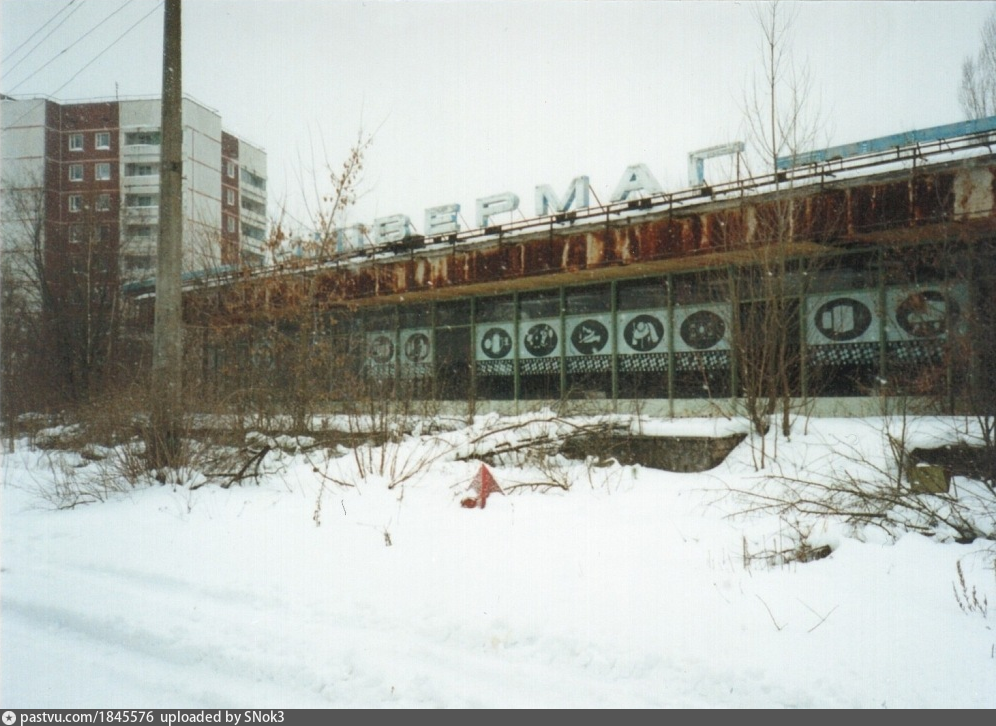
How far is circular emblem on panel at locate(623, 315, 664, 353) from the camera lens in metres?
15.9

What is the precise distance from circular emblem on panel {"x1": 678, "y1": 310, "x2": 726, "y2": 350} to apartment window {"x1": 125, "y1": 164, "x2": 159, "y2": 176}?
59716 millimetres

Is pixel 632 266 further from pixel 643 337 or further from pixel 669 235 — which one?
pixel 643 337

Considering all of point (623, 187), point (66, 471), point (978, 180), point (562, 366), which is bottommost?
point (66, 471)

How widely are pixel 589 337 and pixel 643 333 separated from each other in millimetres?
1449

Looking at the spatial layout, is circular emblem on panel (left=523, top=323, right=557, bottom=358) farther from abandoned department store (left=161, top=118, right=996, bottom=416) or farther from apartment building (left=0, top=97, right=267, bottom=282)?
apartment building (left=0, top=97, right=267, bottom=282)

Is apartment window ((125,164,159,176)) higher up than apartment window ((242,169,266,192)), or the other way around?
apartment window ((242,169,266,192))

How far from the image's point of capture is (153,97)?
58719 millimetres

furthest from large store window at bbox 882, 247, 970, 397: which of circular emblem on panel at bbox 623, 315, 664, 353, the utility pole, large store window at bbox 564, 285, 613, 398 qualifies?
the utility pole

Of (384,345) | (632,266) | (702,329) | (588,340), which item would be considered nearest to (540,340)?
(588,340)

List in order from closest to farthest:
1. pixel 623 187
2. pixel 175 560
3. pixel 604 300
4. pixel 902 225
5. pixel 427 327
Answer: pixel 175 560 < pixel 902 225 < pixel 623 187 < pixel 604 300 < pixel 427 327

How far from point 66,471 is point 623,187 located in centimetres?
1199

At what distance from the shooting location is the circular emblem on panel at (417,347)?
64.8 ft

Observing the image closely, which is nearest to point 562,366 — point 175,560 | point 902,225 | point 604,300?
point 604,300

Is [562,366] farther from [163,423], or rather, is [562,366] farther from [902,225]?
[163,423]
